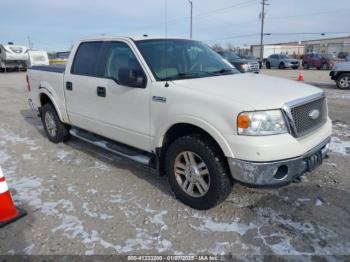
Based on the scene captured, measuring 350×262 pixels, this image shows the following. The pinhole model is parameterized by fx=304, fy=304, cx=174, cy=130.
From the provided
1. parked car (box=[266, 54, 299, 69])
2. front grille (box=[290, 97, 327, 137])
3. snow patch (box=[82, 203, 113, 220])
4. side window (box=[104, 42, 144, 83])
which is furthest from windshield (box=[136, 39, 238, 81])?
parked car (box=[266, 54, 299, 69])

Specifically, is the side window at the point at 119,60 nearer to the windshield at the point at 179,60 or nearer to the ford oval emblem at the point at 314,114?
the windshield at the point at 179,60

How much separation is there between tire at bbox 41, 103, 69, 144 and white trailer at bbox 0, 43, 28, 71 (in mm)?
25319

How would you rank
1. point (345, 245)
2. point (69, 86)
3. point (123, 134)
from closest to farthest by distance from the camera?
point (345, 245) < point (123, 134) < point (69, 86)

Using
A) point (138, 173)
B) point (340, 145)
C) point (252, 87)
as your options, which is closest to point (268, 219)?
point (252, 87)

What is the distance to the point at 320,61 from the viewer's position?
1120 inches

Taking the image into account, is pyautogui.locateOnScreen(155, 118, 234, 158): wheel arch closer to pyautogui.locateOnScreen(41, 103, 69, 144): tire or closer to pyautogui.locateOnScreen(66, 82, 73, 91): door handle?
pyautogui.locateOnScreen(66, 82, 73, 91): door handle

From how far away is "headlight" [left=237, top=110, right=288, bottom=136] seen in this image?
2.79m

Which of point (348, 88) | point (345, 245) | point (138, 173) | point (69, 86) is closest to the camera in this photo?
point (345, 245)

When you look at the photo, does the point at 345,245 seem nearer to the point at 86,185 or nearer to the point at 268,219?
the point at 268,219

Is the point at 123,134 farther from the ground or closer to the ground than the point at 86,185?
farther from the ground

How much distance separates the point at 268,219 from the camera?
10.6 feet

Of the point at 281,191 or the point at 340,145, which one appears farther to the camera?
the point at 340,145

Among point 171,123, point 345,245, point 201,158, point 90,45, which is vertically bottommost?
point 345,245

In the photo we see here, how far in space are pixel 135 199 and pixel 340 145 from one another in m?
3.89
